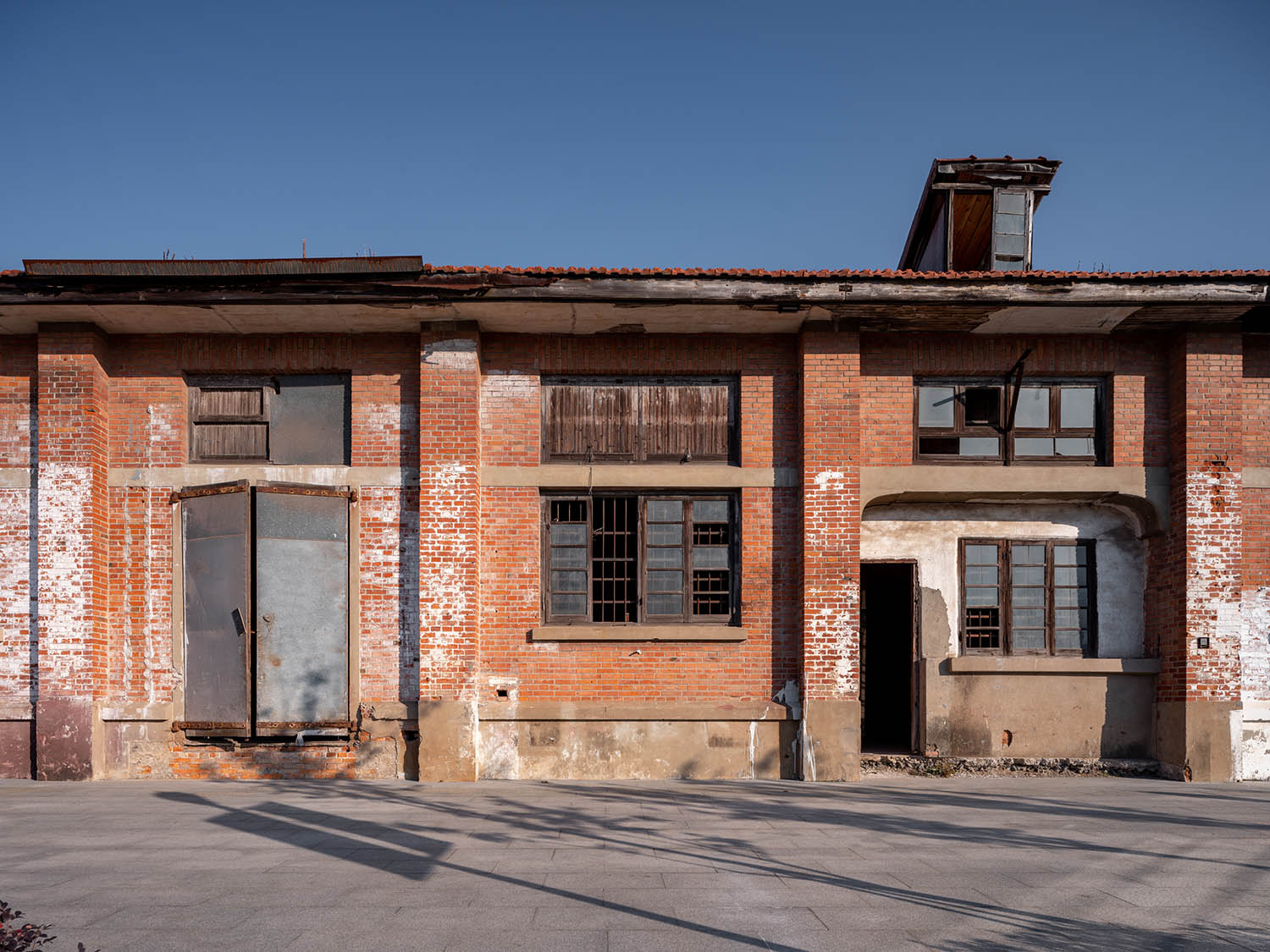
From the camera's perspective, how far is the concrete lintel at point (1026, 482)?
34.5 feet

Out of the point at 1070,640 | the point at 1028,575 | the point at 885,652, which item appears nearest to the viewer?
the point at 1070,640

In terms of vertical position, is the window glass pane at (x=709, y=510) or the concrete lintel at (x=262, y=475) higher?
the concrete lintel at (x=262, y=475)

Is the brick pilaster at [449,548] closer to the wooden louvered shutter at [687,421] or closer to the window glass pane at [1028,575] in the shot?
the wooden louvered shutter at [687,421]

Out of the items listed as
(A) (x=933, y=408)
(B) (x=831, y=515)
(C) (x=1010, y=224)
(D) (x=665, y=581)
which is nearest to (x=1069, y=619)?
(A) (x=933, y=408)

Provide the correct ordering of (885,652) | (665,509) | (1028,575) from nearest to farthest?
(665,509) → (1028,575) → (885,652)

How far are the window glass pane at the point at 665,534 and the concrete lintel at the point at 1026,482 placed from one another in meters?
2.45

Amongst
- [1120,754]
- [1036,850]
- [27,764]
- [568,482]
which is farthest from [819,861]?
[27,764]

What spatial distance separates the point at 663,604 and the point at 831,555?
2.24 metres

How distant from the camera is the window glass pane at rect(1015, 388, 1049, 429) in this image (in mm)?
10875

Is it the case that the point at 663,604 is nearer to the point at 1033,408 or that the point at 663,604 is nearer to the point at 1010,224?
the point at 1033,408

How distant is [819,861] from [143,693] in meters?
8.54

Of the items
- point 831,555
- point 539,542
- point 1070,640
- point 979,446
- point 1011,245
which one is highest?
point 1011,245

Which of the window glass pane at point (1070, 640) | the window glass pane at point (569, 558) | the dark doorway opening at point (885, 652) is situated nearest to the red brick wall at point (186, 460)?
the window glass pane at point (569, 558)

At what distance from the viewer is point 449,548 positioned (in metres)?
10.1
